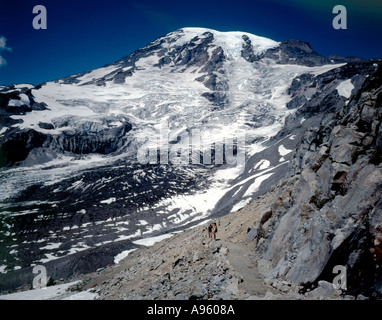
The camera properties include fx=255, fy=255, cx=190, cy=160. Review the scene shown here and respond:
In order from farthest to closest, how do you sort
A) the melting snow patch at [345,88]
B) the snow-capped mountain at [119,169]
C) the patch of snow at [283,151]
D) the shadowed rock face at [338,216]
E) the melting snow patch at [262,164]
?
the melting snow patch at [345,88] < the patch of snow at [283,151] < the melting snow patch at [262,164] < the snow-capped mountain at [119,169] < the shadowed rock face at [338,216]

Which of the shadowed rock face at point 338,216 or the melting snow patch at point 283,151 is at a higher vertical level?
the shadowed rock face at point 338,216

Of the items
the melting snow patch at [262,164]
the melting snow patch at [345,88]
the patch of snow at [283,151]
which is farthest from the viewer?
the melting snow patch at [345,88]

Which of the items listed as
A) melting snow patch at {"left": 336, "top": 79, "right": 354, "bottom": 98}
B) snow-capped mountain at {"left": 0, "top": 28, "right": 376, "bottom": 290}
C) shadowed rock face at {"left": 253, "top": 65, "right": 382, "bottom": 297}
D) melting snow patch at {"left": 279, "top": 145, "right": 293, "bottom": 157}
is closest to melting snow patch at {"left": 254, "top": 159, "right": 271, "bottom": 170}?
snow-capped mountain at {"left": 0, "top": 28, "right": 376, "bottom": 290}

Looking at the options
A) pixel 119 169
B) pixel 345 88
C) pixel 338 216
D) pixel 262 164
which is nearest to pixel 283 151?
pixel 262 164

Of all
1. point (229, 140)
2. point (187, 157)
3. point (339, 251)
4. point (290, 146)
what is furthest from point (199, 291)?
point (229, 140)

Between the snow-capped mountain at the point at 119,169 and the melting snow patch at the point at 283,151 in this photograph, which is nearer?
the snow-capped mountain at the point at 119,169

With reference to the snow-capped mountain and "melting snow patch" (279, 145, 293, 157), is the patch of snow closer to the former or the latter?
"melting snow patch" (279, 145, 293, 157)

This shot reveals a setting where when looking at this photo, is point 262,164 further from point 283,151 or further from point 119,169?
point 119,169

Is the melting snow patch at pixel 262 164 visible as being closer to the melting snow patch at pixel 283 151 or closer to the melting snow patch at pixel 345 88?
the melting snow patch at pixel 283 151

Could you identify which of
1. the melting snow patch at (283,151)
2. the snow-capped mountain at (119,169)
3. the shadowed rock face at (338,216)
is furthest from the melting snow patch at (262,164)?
the shadowed rock face at (338,216)

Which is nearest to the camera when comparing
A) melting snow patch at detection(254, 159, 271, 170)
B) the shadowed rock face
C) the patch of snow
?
the shadowed rock face

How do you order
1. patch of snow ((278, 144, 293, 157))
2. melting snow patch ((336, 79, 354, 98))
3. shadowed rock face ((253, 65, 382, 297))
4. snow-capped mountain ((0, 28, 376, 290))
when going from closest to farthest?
shadowed rock face ((253, 65, 382, 297))
snow-capped mountain ((0, 28, 376, 290))
patch of snow ((278, 144, 293, 157))
melting snow patch ((336, 79, 354, 98))

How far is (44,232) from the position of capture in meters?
66.3
